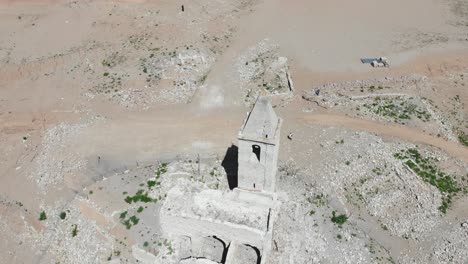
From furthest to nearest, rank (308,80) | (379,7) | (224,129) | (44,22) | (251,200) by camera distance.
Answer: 1. (379,7)
2. (44,22)
3. (308,80)
4. (224,129)
5. (251,200)

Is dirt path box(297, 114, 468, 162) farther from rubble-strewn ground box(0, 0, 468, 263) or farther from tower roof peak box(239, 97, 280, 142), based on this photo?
tower roof peak box(239, 97, 280, 142)

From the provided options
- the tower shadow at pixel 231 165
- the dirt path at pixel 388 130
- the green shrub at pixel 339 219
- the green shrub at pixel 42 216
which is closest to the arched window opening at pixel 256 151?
the tower shadow at pixel 231 165

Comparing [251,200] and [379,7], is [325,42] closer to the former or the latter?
[379,7]

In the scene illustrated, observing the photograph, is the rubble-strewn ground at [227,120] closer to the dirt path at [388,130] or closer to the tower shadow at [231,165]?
the dirt path at [388,130]

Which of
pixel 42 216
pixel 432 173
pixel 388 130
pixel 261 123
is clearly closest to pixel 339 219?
pixel 432 173

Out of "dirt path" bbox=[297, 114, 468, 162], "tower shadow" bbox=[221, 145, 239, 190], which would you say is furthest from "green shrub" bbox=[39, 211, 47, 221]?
"dirt path" bbox=[297, 114, 468, 162]

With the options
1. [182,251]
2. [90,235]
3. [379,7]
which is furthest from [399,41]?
[90,235]
